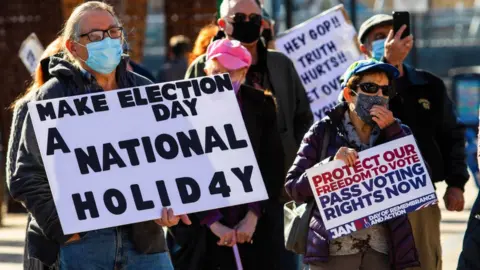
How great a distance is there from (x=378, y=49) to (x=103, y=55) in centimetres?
255

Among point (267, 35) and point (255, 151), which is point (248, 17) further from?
point (255, 151)

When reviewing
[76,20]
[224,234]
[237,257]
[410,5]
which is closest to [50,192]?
[76,20]

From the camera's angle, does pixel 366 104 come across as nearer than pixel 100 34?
No

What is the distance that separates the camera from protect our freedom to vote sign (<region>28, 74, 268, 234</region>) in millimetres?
5688

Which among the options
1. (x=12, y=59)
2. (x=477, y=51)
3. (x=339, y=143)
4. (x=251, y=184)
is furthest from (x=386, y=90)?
(x=477, y=51)

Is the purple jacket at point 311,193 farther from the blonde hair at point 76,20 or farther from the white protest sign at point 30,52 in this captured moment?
the white protest sign at point 30,52

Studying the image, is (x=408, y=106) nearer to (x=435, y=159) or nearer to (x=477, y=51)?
(x=435, y=159)

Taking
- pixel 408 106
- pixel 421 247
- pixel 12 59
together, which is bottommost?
pixel 12 59

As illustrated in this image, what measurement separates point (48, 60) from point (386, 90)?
1.48 meters

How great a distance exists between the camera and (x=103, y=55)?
19.1 ft

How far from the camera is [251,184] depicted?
235 inches

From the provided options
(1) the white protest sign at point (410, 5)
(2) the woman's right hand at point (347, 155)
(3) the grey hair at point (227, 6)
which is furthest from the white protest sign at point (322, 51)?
(1) the white protest sign at point (410, 5)

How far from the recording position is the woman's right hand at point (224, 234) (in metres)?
7.16

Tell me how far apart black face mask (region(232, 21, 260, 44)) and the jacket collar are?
910 millimetres
